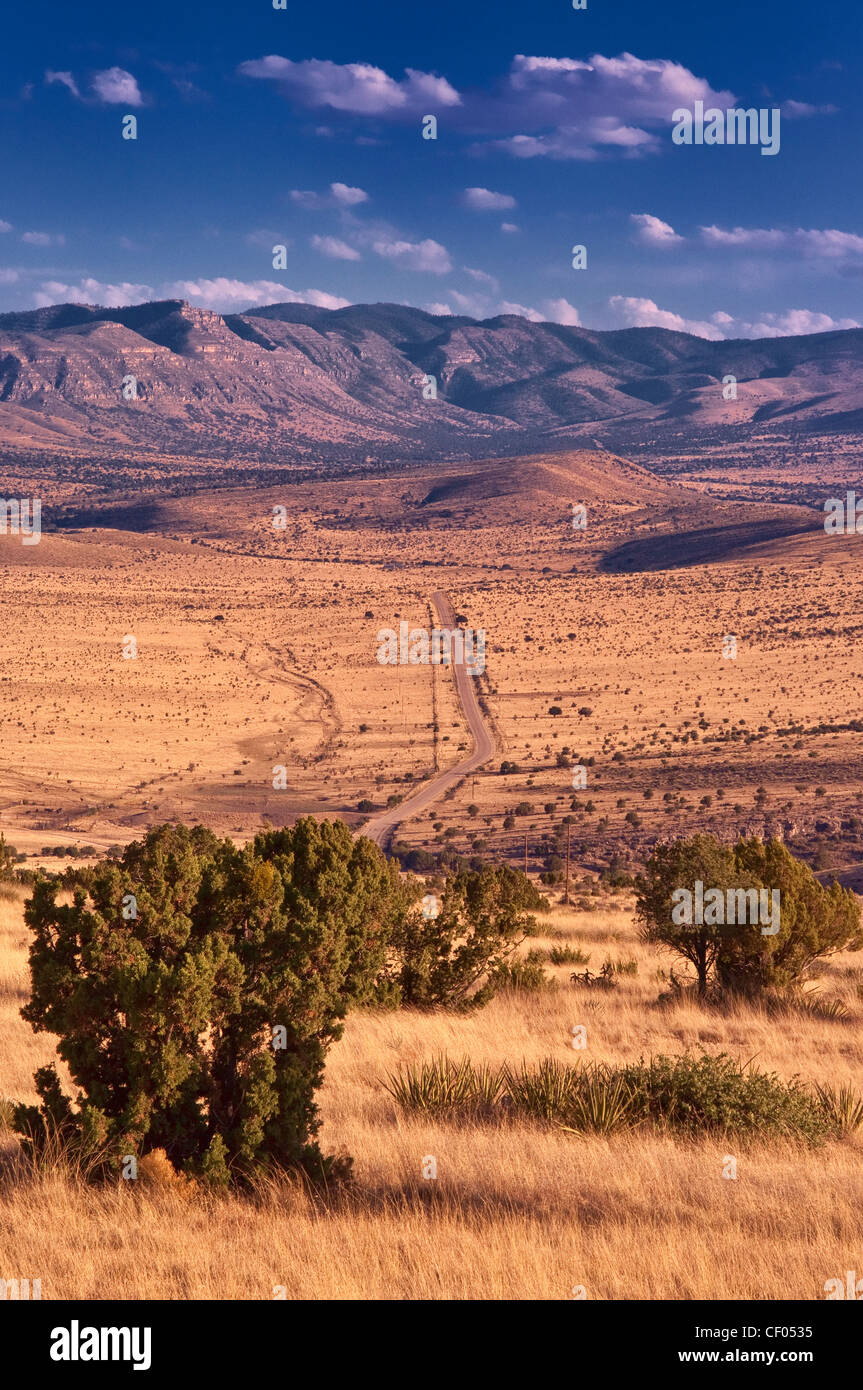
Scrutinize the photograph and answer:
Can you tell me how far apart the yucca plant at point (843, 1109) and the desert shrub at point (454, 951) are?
512cm

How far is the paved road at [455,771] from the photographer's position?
146 ft

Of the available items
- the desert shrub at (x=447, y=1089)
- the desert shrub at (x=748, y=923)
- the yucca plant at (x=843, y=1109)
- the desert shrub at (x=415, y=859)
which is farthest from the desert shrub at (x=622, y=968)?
the desert shrub at (x=415, y=859)

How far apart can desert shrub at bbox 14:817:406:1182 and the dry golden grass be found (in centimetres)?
39

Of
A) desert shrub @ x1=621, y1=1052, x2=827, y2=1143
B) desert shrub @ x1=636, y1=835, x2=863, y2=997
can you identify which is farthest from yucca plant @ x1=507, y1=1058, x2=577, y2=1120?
desert shrub @ x1=636, y1=835, x2=863, y2=997

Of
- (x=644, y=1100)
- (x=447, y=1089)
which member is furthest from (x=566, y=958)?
(x=447, y=1089)

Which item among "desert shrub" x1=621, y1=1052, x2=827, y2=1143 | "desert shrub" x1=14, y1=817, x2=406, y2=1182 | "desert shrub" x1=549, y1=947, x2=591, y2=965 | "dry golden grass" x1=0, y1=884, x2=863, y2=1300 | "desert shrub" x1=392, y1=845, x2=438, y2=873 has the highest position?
"desert shrub" x1=14, y1=817, x2=406, y2=1182

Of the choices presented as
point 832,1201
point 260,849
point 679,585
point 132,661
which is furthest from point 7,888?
point 679,585

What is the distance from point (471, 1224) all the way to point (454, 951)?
9.39 m

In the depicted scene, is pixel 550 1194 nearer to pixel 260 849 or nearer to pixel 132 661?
pixel 260 849

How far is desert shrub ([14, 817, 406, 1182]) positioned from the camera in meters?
6.58

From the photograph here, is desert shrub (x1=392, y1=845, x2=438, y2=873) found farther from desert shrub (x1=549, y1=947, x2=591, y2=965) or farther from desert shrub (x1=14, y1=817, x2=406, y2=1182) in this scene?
desert shrub (x1=14, y1=817, x2=406, y2=1182)

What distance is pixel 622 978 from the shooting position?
1778 centimetres
